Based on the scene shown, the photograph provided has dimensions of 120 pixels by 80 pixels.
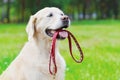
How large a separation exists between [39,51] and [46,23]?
0.54 m

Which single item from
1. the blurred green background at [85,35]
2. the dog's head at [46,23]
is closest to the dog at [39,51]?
the dog's head at [46,23]

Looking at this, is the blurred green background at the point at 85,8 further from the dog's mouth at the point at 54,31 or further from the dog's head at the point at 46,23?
the dog's mouth at the point at 54,31

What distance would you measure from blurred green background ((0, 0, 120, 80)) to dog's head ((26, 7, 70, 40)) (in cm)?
333

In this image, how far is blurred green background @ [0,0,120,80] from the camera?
1415 cm

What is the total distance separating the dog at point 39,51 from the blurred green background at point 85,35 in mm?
3272

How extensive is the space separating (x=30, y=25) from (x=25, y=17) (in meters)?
75.0

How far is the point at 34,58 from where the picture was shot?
9.16 metres

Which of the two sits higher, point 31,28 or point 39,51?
point 31,28

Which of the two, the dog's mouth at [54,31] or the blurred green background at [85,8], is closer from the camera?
the dog's mouth at [54,31]

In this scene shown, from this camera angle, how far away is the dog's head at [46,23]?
30.0 feet

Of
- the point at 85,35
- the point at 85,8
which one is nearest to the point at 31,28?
the point at 85,35

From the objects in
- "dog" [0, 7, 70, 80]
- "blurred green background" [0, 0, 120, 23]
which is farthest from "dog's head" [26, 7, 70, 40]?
"blurred green background" [0, 0, 120, 23]

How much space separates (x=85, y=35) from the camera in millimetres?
36812

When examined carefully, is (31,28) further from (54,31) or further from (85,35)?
(85,35)
